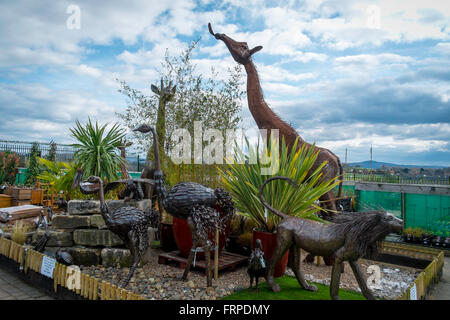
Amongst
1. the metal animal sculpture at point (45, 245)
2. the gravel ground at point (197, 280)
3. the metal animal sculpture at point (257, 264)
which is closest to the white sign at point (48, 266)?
the metal animal sculpture at point (45, 245)

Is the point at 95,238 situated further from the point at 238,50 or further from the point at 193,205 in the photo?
the point at 238,50

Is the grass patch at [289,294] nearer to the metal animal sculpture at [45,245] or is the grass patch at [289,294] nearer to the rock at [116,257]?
the rock at [116,257]

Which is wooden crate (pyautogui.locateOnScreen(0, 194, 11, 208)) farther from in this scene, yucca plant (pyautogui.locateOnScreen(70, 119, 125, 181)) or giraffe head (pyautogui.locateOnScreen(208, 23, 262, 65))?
giraffe head (pyautogui.locateOnScreen(208, 23, 262, 65))

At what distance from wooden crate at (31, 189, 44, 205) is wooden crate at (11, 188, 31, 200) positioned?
0.51 ft

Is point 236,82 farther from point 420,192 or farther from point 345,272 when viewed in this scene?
point 420,192

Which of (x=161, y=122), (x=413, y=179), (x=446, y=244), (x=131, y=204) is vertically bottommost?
(x=446, y=244)

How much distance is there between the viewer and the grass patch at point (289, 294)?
12.7 feet

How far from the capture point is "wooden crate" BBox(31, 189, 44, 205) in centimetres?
1034

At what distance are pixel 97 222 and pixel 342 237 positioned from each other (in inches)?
150

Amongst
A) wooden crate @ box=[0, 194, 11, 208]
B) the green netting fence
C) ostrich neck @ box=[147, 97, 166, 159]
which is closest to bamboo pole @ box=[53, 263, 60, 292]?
ostrich neck @ box=[147, 97, 166, 159]

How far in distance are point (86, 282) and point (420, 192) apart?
906cm

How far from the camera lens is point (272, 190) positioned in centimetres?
478

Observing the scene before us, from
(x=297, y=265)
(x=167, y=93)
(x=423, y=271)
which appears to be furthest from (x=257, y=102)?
(x=423, y=271)
